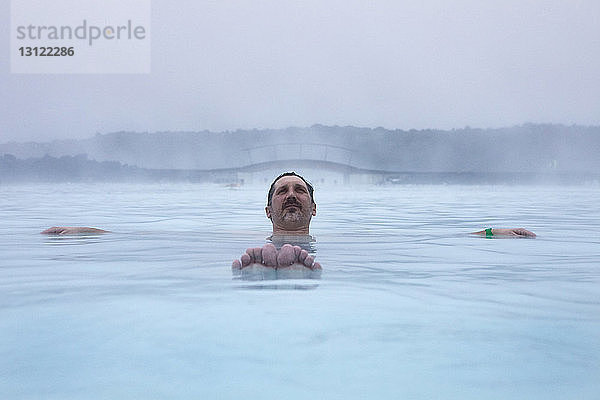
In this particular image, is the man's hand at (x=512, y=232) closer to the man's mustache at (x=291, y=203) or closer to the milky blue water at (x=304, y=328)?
the milky blue water at (x=304, y=328)

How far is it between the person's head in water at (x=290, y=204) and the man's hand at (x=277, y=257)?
2.91 meters

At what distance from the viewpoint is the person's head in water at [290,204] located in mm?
8398

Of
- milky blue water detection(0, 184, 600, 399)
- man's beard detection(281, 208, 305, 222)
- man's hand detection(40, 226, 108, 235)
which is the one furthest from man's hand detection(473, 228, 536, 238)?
man's hand detection(40, 226, 108, 235)

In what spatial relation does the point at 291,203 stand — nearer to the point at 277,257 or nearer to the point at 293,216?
the point at 293,216

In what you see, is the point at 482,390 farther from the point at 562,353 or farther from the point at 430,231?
the point at 430,231

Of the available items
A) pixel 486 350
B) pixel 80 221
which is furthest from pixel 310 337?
pixel 80 221

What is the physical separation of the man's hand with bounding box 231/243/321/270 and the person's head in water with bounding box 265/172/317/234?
9.55 ft

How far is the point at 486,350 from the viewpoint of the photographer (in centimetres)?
373

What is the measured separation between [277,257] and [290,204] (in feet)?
10.7

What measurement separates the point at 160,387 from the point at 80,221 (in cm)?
1332

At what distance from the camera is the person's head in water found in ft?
27.6

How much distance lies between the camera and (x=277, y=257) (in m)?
5.35

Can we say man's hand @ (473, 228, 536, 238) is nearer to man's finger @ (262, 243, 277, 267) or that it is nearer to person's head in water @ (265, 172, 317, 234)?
person's head in water @ (265, 172, 317, 234)

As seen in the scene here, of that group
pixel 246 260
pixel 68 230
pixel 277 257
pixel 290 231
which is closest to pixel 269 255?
pixel 277 257
